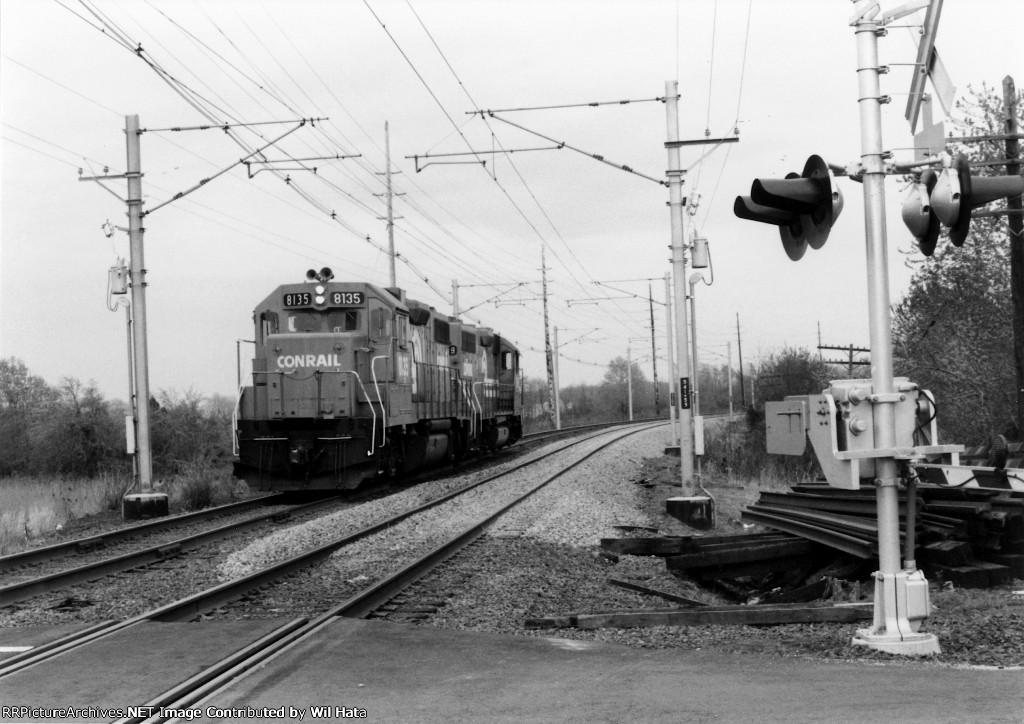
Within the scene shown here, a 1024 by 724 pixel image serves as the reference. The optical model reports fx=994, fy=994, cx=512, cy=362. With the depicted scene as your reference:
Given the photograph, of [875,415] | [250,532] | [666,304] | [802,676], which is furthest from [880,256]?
[666,304]

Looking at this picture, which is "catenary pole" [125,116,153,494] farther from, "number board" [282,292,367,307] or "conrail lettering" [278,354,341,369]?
"number board" [282,292,367,307]

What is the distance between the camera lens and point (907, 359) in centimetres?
2689

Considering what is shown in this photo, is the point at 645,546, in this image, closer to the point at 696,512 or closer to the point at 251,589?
the point at 696,512

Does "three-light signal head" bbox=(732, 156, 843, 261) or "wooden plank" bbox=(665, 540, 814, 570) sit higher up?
"three-light signal head" bbox=(732, 156, 843, 261)

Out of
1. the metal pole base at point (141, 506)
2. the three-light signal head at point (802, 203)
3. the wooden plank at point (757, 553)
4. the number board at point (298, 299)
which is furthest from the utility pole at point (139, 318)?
the three-light signal head at point (802, 203)

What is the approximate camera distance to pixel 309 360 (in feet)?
58.1

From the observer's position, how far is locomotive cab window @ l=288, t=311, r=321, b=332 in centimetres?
1825

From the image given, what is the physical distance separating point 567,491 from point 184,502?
23.4 feet

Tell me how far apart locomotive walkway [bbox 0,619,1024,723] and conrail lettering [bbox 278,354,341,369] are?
36.1ft

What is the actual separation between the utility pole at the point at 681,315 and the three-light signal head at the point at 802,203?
23.9 ft

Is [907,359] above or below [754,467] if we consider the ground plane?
above

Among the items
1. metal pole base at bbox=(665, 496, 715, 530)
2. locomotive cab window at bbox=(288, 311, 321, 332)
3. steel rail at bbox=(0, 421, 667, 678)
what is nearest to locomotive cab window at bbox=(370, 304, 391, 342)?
locomotive cab window at bbox=(288, 311, 321, 332)

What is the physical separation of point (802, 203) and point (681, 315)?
26.2 feet

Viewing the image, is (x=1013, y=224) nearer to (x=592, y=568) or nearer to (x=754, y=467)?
(x=754, y=467)
